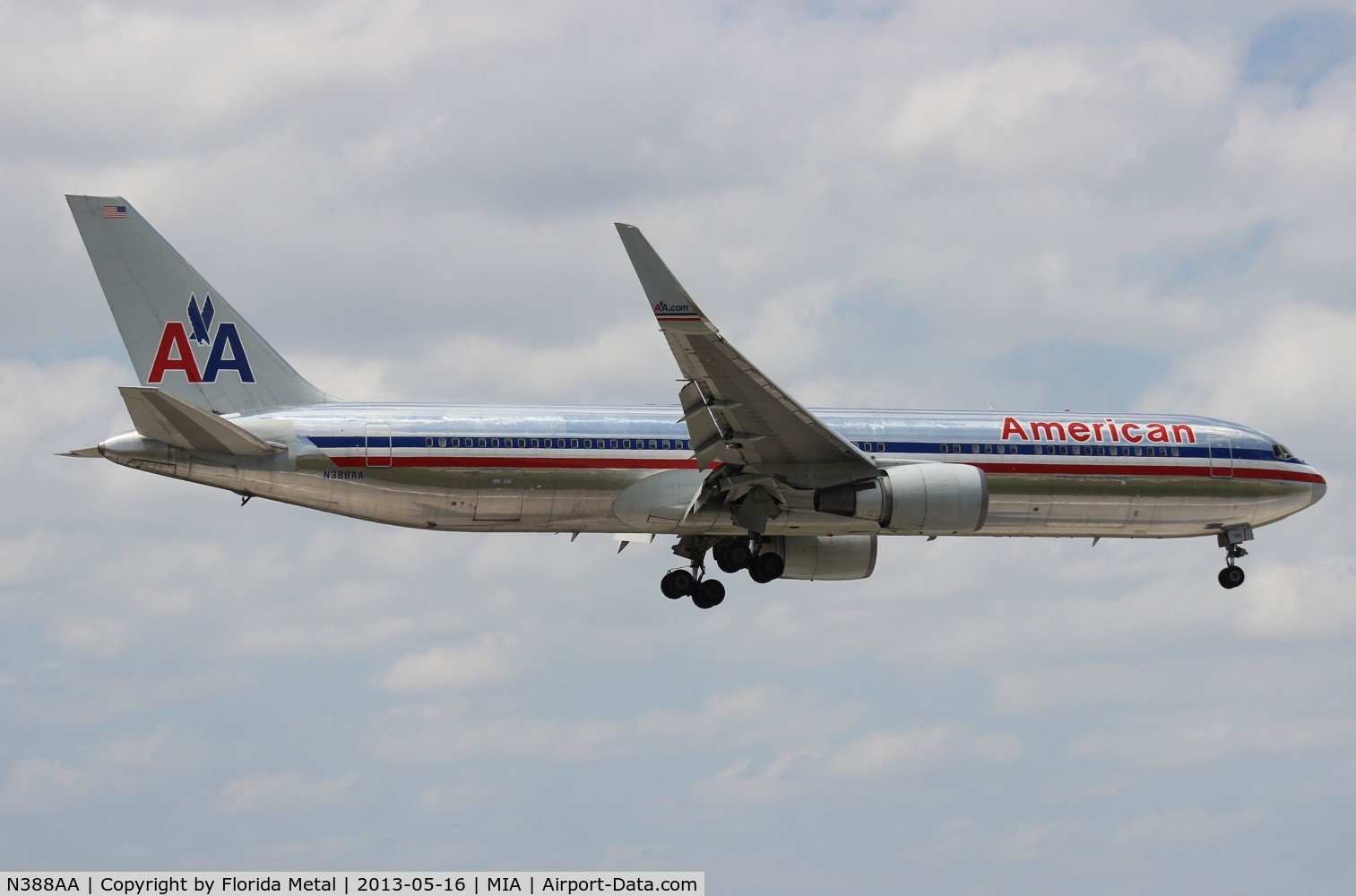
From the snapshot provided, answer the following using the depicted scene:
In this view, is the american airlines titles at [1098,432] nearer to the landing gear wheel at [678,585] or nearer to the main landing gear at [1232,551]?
the main landing gear at [1232,551]

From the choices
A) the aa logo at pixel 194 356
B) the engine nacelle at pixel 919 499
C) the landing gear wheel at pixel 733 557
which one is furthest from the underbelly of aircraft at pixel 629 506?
the aa logo at pixel 194 356

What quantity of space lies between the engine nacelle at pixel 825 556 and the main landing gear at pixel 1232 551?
828cm

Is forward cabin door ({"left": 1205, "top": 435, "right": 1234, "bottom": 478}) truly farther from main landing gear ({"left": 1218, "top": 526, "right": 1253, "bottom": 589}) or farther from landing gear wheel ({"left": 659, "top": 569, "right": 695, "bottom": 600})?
landing gear wheel ({"left": 659, "top": 569, "right": 695, "bottom": 600})

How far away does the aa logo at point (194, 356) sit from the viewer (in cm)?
3688

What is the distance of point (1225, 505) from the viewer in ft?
131

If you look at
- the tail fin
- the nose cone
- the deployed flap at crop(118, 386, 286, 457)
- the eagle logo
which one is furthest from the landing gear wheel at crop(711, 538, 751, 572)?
the nose cone

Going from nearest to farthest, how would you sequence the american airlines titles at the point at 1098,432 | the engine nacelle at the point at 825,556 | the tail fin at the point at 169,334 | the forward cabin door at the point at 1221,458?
the tail fin at the point at 169,334, the american airlines titles at the point at 1098,432, the forward cabin door at the point at 1221,458, the engine nacelle at the point at 825,556

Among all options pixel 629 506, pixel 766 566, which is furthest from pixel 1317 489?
pixel 629 506

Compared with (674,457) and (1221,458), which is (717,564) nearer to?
(674,457)

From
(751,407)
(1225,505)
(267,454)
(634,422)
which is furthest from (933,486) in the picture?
(267,454)

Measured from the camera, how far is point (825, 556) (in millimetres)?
40844

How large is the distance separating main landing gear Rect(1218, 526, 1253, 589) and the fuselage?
25 cm

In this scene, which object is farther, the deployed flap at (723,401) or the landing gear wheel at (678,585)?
the landing gear wheel at (678,585)

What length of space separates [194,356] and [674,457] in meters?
10.6
